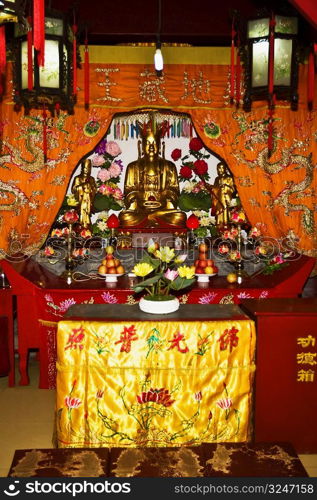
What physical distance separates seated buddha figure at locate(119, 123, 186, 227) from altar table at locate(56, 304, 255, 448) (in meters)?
3.24

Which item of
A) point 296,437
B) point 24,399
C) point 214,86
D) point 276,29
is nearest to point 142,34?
point 214,86

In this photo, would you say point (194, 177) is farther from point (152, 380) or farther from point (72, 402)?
point (72, 402)

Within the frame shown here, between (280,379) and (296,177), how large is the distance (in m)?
2.88

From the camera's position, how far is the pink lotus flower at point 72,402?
255 cm

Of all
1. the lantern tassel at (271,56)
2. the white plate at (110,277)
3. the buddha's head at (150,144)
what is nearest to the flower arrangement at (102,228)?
the buddha's head at (150,144)

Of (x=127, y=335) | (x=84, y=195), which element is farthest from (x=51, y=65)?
(x=127, y=335)

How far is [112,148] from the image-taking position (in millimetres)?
5992

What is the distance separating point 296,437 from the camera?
2.66 meters

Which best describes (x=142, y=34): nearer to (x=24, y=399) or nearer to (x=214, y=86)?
(x=214, y=86)

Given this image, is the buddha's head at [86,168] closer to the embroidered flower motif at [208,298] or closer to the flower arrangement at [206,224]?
the flower arrangement at [206,224]

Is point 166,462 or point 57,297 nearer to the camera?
point 166,462

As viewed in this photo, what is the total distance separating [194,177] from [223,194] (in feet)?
2.14

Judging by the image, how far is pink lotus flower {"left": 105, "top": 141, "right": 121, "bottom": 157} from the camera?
5.99 metres

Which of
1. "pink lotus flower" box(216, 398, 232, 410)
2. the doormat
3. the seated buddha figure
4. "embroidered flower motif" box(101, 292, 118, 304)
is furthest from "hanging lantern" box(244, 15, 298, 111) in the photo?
the doormat
